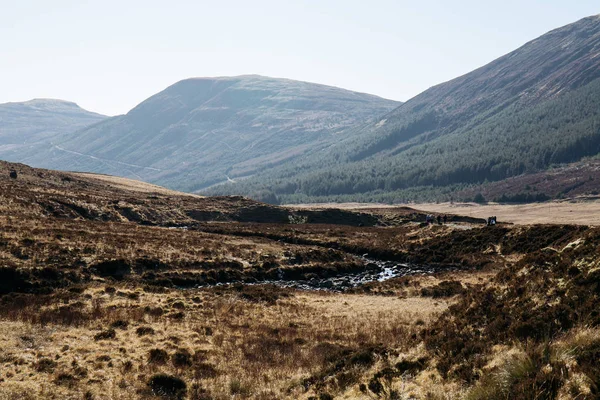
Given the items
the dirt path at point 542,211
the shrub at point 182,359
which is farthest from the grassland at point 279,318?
the dirt path at point 542,211

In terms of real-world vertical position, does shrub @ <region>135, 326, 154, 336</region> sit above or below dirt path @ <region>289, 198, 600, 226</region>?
above

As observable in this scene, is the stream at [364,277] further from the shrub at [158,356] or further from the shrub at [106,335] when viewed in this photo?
the shrub at [158,356]

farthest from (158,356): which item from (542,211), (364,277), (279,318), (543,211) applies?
(542,211)

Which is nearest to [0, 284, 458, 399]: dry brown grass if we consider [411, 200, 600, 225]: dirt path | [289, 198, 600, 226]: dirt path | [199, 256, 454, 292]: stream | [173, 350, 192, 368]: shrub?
[173, 350, 192, 368]: shrub

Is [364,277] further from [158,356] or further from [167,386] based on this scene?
[167,386]

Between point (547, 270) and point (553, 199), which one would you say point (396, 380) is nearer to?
point (547, 270)

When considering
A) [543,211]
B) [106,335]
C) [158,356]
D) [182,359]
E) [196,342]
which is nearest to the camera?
[182,359]

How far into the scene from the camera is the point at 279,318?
32969mm

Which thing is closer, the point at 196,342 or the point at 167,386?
the point at 167,386

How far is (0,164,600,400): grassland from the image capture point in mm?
16438

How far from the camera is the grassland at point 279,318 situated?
53.9 feet

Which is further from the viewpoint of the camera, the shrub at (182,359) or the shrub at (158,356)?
the shrub at (158,356)

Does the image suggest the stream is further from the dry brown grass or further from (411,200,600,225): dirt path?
(411,200,600,225): dirt path

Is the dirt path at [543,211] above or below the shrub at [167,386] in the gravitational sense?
below
